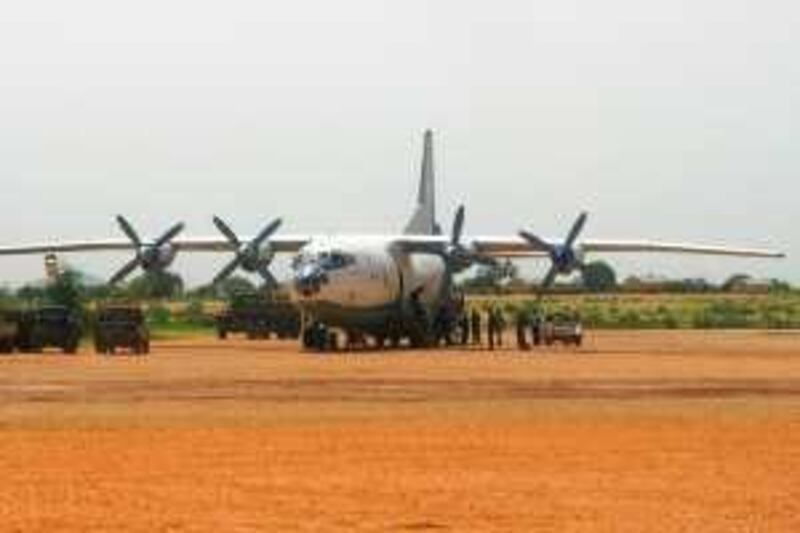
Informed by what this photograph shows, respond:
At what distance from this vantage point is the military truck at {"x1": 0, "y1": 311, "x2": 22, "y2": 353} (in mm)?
67188

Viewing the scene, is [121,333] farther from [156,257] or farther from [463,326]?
[463,326]

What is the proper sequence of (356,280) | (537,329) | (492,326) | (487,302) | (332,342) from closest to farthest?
(356,280) → (332,342) → (492,326) → (537,329) → (487,302)

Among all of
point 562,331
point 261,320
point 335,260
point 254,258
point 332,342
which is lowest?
point 332,342

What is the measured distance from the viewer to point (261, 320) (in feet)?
305

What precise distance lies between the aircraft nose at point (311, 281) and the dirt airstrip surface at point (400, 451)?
1988cm

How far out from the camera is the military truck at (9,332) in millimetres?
67188

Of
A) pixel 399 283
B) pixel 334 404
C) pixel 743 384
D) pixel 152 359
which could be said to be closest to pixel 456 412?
pixel 334 404

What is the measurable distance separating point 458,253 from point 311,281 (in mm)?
9561

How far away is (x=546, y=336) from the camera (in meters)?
77.2

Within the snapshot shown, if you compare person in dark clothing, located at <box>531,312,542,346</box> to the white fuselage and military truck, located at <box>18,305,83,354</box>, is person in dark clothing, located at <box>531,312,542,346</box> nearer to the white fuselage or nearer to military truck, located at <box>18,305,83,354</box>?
the white fuselage

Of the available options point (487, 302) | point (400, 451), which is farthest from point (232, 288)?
point (400, 451)

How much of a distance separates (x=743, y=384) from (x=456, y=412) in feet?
37.3

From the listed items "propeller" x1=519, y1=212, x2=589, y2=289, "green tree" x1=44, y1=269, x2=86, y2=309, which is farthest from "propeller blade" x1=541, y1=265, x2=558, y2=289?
"green tree" x1=44, y1=269, x2=86, y2=309

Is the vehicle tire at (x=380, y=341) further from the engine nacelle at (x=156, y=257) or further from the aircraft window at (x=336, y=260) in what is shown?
the engine nacelle at (x=156, y=257)
